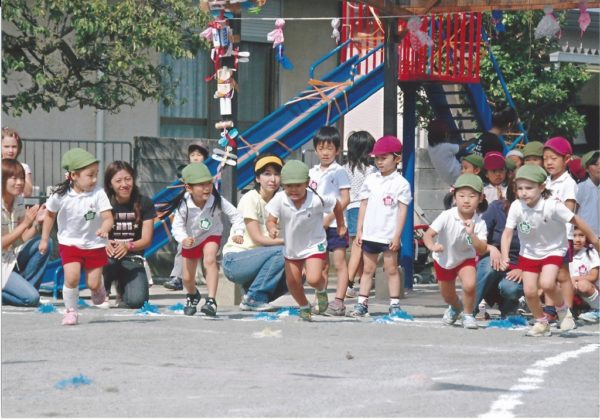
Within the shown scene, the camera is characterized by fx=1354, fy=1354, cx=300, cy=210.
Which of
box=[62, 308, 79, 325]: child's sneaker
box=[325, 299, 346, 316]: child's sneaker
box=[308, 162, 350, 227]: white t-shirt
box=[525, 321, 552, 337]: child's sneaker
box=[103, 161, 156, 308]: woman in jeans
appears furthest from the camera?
box=[103, 161, 156, 308]: woman in jeans

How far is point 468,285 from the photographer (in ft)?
37.6

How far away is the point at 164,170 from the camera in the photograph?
723 inches

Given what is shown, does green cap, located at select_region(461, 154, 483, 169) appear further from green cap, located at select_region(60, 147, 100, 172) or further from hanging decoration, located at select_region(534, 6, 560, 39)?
green cap, located at select_region(60, 147, 100, 172)

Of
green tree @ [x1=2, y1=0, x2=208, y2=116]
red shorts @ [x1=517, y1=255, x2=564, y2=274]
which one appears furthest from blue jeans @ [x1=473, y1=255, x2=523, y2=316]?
green tree @ [x1=2, y1=0, x2=208, y2=116]

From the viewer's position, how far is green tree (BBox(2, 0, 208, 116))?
54.2ft

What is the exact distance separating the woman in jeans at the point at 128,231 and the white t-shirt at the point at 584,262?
4.15 metres

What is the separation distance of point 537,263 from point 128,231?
14.5ft

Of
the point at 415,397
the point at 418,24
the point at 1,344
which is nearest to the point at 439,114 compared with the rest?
the point at 418,24

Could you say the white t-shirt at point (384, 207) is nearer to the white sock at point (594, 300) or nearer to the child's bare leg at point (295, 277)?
the child's bare leg at point (295, 277)

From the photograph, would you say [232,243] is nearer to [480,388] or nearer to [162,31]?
[162,31]

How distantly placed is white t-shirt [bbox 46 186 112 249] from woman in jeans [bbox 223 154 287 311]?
1.60 metres

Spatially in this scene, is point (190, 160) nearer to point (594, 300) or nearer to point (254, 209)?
point (254, 209)

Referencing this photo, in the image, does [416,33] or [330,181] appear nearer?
[330,181]

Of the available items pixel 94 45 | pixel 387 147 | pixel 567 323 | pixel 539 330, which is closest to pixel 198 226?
pixel 387 147
